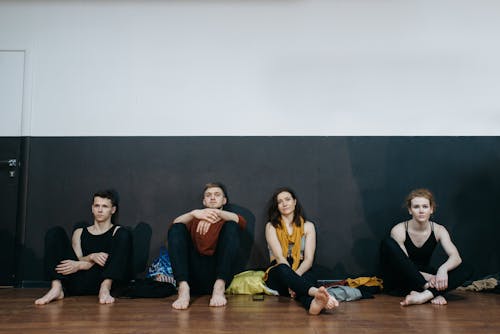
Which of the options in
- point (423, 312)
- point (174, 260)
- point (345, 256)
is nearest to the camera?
point (423, 312)

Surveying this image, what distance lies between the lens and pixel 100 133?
4012mm

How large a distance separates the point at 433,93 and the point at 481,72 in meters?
0.44

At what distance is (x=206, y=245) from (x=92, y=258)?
0.83 m

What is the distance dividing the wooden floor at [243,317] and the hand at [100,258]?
25cm

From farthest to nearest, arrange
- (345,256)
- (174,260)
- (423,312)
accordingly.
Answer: (345,256) → (174,260) → (423,312)

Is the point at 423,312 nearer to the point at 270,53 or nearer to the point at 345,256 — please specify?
the point at 345,256

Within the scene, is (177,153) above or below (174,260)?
above

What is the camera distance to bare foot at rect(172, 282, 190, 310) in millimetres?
2994

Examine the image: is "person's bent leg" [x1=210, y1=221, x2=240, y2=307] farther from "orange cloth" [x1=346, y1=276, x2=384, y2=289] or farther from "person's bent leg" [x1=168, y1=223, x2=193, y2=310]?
"orange cloth" [x1=346, y1=276, x2=384, y2=289]

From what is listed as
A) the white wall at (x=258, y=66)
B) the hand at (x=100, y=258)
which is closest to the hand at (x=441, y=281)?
the white wall at (x=258, y=66)

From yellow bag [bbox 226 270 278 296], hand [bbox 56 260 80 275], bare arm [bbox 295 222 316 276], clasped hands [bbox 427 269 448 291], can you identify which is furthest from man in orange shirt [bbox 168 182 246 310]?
clasped hands [bbox 427 269 448 291]

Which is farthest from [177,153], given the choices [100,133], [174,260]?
[174,260]

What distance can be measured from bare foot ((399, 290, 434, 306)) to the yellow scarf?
787 millimetres

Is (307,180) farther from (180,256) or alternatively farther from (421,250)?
(180,256)
